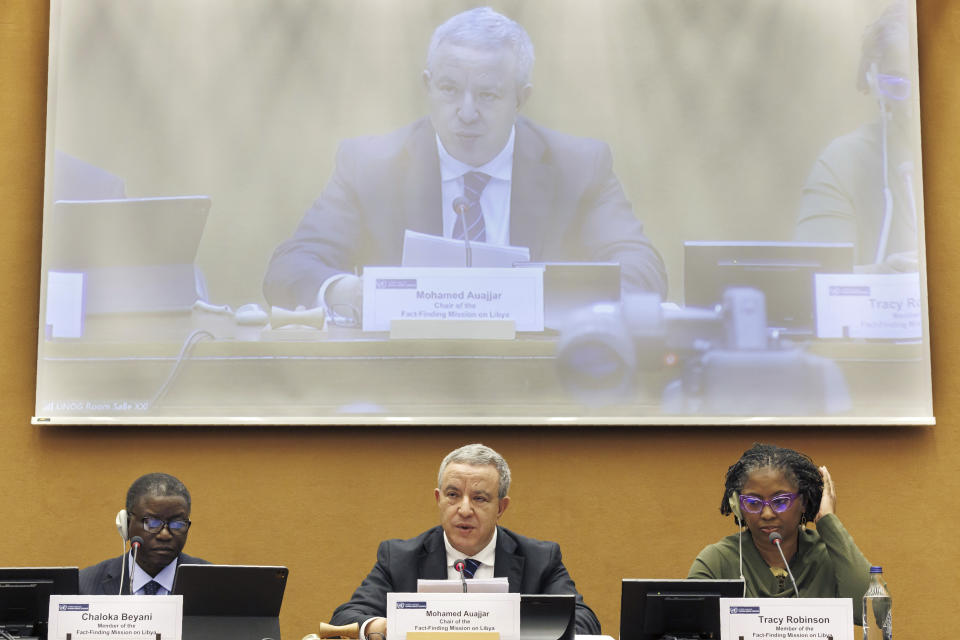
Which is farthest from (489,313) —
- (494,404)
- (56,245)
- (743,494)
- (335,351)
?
(56,245)

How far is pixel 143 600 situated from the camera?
8.32 ft

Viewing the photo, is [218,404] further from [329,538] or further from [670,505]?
[670,505]

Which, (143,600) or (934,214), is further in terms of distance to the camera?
(934,214)

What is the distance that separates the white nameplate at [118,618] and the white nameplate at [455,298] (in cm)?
187

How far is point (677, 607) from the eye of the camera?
2590mm

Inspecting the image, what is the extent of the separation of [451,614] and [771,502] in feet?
3.88

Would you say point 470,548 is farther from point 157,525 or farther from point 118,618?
point 118,618

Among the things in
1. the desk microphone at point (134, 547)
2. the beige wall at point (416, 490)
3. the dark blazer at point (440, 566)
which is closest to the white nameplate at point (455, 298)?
the beige wall at point (416, 490)

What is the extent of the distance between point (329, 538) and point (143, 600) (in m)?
1.77

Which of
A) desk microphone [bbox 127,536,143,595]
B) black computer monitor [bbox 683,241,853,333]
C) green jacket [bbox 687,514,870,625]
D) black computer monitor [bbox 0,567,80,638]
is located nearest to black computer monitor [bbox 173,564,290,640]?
black computer monitor [bbox 0,567,80,638]

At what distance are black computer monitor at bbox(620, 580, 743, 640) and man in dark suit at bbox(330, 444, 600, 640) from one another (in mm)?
542

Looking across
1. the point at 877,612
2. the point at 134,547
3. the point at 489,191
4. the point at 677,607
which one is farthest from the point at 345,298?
the point at 877,612

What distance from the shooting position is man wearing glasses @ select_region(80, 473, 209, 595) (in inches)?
130

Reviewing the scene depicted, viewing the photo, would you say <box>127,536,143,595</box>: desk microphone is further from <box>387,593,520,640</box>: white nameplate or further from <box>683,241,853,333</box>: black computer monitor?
<box>683,241,853,333</box>: black computer monitor
